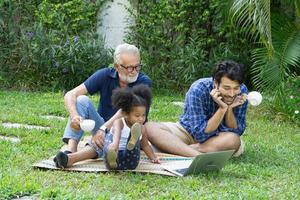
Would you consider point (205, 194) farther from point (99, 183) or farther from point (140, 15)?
point (140, 15)

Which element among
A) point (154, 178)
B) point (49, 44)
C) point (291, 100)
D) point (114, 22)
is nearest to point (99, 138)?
point (154, 178)

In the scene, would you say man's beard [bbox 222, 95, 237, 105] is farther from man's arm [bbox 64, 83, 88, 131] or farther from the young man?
man's arm [bbox 64, 83, 88, 131]

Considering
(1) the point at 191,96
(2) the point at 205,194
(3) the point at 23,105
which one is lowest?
(3) the point at 23,105

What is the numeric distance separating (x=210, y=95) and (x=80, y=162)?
1.15 meters

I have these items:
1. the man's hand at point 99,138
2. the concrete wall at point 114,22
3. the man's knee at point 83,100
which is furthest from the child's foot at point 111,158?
the concrete wall at point 114,22

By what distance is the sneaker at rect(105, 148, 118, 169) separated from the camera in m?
4.42

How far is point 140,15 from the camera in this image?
33.7 feet

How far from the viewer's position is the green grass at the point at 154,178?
390 centimetres

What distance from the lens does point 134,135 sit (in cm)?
439

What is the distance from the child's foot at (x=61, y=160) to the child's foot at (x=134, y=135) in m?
0.46

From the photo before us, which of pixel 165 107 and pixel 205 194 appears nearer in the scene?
pixel 205 194

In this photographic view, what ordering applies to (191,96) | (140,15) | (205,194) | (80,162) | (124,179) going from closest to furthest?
(205,194), (124,179), (80,162), (191,96), (140,15)

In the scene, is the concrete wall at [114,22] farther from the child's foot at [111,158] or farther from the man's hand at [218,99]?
the child's foot at [111,158]

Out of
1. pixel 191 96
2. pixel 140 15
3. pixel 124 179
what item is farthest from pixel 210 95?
pixel 140 15
